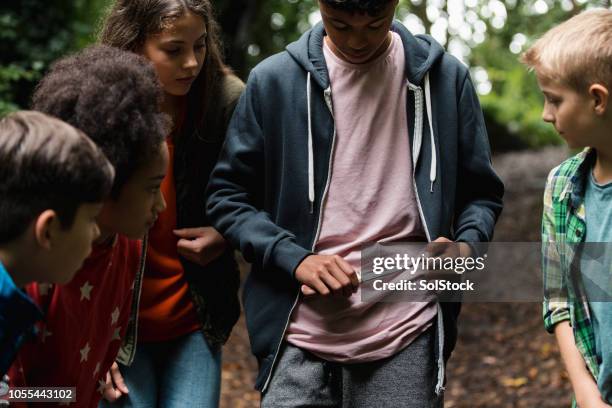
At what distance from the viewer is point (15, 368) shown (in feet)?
7.91

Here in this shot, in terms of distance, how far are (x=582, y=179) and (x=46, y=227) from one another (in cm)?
163

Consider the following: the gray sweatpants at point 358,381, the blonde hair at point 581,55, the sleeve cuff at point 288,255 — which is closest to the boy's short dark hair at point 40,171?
the sleeve cuff at point 288,255

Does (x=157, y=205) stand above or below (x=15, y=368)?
above

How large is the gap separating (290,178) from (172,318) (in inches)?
26.3

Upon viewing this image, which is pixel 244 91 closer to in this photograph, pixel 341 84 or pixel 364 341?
pixel 341 84

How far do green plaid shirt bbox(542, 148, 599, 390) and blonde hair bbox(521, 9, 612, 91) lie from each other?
27 centimetres

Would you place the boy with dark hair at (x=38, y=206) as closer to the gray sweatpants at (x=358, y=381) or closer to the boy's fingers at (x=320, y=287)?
the boy's fingers at (x=320, y=287)

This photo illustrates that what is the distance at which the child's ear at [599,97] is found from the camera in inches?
106

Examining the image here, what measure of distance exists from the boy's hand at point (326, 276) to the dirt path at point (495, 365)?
12.6 feet

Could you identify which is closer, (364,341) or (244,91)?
(364,341)

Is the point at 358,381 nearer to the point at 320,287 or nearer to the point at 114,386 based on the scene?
the point at 320,287

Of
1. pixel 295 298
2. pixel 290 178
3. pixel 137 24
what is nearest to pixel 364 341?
pixel 295 298

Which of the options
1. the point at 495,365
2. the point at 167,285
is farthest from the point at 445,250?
the point at 495,365

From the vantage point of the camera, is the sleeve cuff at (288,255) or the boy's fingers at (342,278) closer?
the boy's fingers at (342,278)
